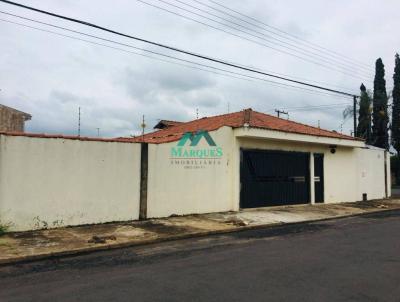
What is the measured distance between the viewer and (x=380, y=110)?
38031mm

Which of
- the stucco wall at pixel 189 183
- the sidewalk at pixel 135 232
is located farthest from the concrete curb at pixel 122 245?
the stucco wall at pixel 189 183

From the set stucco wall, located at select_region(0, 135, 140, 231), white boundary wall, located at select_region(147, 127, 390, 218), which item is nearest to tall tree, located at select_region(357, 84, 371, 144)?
white boundary wall, located at select_region(147, 127, 390, 218)

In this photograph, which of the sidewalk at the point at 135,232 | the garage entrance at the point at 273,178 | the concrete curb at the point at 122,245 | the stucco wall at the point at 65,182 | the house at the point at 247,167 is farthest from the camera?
the garage entrance at the point at 273,178

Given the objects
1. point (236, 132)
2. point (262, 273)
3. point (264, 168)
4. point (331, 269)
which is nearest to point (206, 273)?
point (262, 273)

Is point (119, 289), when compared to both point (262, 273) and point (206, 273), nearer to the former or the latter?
point (206, 273)

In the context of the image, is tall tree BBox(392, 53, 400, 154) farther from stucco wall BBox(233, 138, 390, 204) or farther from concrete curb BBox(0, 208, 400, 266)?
concrete curb BBox(0, 208, 400, 266)

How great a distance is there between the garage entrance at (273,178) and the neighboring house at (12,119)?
14.0m

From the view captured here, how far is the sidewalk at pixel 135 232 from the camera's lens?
316 inches

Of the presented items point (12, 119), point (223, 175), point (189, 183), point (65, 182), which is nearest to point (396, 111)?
point (223, 175)
